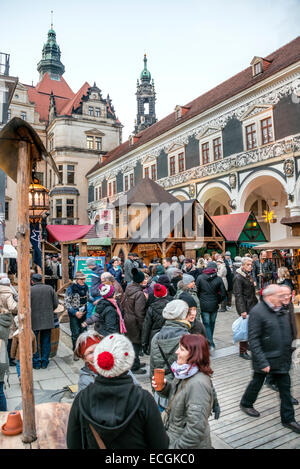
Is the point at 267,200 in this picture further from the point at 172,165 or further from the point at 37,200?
the point at 37,200

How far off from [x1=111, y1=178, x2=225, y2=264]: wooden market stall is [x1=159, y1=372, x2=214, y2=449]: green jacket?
12945mm

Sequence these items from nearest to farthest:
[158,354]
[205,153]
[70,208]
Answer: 1. [158,354]
2. [205,153]
3. [70,208]

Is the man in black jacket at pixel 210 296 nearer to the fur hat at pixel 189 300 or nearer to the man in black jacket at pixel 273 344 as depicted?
the fur hat at pixel 189 300

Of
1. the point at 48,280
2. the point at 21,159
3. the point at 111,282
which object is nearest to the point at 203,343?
the point at 21,159

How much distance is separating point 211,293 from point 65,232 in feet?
34.6

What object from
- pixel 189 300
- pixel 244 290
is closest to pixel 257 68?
pixel 244 290

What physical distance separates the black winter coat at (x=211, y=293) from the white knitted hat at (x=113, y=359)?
4.96 m

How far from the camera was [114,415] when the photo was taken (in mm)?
1796

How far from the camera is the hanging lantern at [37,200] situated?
26.4 ft

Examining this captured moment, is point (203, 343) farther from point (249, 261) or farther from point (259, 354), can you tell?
point (249, 261)

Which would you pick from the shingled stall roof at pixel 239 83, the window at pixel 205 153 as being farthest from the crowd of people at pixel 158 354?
the window at pixel 205 153

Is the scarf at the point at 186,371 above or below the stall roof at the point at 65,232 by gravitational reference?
below
